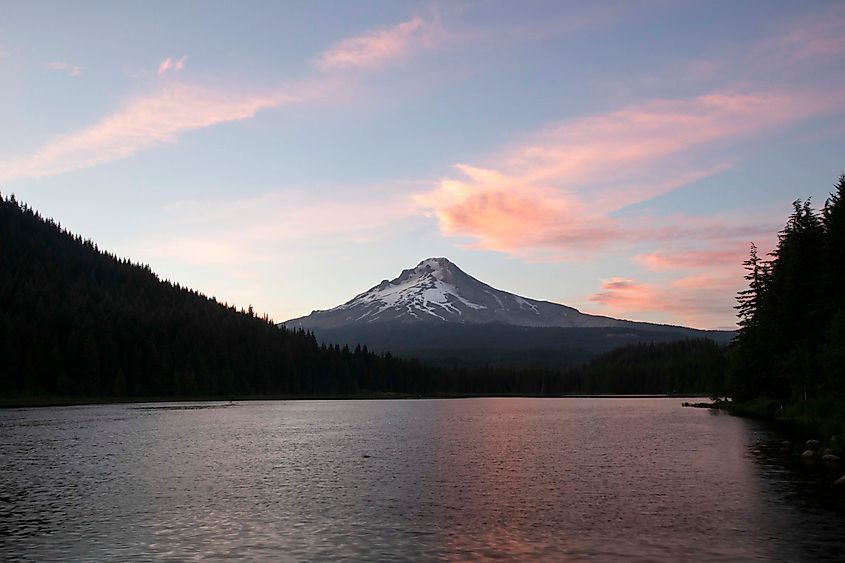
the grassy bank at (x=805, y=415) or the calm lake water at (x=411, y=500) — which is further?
the grassy bank at (x=805, y=415)

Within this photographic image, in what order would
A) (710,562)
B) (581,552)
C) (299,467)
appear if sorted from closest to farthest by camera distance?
1. (710,562)
2. (581,552)
3. (299,467)

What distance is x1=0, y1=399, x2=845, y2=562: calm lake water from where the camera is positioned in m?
31.4

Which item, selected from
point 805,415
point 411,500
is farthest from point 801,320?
point 411,500

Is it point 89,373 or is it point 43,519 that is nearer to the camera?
point 43,519

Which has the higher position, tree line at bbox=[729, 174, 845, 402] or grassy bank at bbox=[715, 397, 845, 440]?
tree line at bbox=[729, 174, 845, 402]

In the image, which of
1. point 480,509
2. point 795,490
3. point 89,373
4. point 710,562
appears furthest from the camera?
point 89,373

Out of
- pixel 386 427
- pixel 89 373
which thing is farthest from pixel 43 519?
pixel 89 373

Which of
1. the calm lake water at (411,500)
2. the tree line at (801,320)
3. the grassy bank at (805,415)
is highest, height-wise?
the tree line at (801,320)

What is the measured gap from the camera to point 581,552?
30391mm

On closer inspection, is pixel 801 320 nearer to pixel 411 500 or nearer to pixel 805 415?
pixel 805 415

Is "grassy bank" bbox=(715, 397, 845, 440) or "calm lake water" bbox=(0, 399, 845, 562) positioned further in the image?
"grassy bank" bbox=(715, 397, 845, 440)

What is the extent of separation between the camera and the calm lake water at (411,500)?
3136 centimetres

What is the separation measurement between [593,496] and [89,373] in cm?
16418

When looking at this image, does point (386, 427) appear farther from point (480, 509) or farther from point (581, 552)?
point (581, 552)
